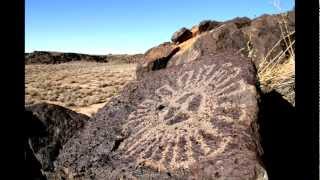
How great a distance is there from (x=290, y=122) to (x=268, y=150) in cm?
69

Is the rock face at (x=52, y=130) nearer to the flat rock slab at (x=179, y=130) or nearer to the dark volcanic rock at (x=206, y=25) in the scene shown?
the flat rock slab at (x=179, y=130)

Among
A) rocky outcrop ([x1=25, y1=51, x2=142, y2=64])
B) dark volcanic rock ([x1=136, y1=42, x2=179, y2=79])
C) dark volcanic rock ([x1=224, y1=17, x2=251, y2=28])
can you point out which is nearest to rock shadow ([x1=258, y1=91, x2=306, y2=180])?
dark volcanic rock ([x1=224, y1=17, x2=251, y2=28])

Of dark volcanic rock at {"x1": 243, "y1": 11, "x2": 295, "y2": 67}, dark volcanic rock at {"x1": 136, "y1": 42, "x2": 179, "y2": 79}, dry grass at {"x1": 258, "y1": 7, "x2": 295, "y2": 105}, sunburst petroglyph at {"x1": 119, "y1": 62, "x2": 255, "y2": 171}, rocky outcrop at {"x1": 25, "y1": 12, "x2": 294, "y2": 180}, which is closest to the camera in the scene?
rocky outcrop at {"x1": 25, "y1": 12, "x2": 294, "y2": 180}

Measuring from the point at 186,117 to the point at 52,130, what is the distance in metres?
1.67

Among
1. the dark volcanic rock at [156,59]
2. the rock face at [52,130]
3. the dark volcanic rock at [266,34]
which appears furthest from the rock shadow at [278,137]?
the dark volcanic rock at [156,59]

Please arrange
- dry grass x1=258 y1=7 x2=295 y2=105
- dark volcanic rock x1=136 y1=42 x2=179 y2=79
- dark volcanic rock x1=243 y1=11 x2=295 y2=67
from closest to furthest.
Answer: dry grass x1=258 y1=7 x2=295 y2=105 < dark volcanic rock x1=243 y1=11 x2=295 y2=67 < dark volcanic rock x1=136 y1=42 x2=179 y2=79

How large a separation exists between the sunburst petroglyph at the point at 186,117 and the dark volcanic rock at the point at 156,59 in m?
3.83

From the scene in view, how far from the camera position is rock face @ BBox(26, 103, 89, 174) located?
4.47 m

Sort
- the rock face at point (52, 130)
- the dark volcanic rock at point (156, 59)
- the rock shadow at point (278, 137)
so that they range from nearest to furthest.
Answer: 1. the rock shadow at point (278, 137)
2. the rock face at point (52, 130)
3. the dark volcanic rock at point (156, 59)

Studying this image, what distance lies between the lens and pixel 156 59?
817cm

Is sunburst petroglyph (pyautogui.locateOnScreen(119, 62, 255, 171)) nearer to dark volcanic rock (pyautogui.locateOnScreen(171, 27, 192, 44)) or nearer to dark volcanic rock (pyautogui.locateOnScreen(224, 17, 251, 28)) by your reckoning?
dark volcanic rock (pyautogui.locateOnScreen(224, 17, 251, 28))

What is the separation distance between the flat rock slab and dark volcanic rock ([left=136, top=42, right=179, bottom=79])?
11.8 feet

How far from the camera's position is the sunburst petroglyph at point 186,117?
321 centimetres

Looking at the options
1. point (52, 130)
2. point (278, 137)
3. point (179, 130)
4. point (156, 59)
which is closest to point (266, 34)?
point (156, 59)
